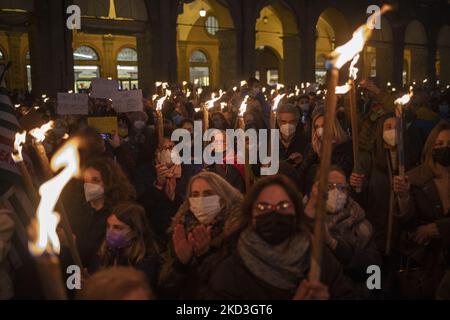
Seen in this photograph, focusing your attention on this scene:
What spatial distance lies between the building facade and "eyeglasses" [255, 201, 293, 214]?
13.1 metres

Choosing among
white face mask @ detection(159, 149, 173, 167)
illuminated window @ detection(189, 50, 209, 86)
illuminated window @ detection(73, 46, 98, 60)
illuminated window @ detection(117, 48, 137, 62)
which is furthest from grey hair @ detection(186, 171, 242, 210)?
illuminated window @ detection(189, 50, 209, 86)

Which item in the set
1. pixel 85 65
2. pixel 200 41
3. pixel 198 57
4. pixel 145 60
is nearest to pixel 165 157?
pixel 145 60

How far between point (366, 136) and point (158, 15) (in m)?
16.9

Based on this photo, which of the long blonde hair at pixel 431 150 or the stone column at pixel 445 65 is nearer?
the long blonde hair at pixel 431 150

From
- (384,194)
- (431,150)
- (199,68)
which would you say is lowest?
(384,194)

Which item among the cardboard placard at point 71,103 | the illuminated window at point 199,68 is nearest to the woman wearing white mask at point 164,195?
the cardboard placard at point 71,103

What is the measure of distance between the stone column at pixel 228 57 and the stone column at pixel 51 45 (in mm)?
7655

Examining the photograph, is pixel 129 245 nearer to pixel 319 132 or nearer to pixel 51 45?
pixel 319 132

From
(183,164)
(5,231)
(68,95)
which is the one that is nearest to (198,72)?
(68,95)

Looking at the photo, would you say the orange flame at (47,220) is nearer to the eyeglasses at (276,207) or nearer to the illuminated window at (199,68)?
the eyeglasses at (276,207)

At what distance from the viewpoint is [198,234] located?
3.22 metres

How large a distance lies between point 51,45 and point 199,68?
1503cm

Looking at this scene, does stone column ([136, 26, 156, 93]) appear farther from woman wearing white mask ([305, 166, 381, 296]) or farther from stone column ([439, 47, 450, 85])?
stone column ([439, 47, 450, 85])

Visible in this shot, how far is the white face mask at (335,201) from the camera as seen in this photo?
3.38 metres
